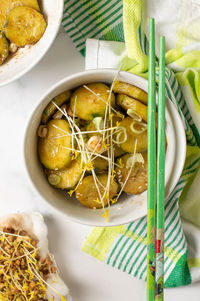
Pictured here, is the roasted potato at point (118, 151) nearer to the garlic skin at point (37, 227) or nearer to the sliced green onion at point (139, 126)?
the sliced green onion at point (139, 126)

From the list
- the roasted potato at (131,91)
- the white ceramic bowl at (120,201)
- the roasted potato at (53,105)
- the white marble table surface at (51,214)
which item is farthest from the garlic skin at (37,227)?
the roasted potato at (131,91)

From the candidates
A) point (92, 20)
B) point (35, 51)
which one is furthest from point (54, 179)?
point (92, 20)

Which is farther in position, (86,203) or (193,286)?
(193,286)

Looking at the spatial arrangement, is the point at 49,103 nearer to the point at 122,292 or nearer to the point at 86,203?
the point at 86,203

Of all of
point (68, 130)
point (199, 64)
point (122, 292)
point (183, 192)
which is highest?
point (199, 64)

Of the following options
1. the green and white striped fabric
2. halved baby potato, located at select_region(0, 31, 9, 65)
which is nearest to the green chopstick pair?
the green and white striped fabric

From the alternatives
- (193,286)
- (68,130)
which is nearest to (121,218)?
(68,130)
